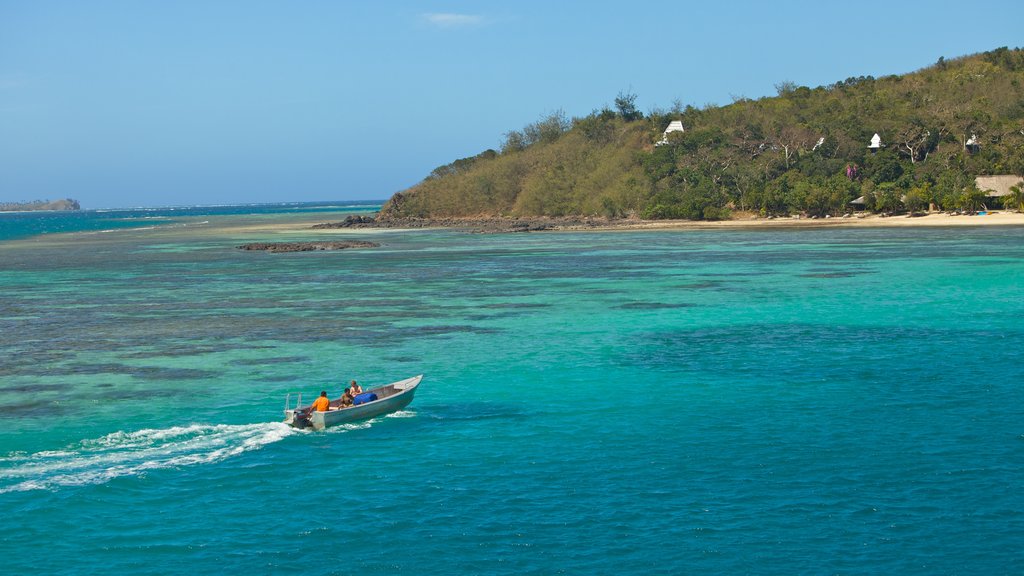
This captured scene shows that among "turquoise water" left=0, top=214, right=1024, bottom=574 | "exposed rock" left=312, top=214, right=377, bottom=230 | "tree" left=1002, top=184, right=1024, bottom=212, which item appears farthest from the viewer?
"exposed rock" left=312, top=214, right=377, bottom=230

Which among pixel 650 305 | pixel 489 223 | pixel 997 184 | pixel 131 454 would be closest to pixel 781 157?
pixel 997 184

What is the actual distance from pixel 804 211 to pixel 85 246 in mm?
76681

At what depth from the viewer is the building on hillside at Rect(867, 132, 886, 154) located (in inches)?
4553

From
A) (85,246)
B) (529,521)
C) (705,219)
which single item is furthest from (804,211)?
(529,521)

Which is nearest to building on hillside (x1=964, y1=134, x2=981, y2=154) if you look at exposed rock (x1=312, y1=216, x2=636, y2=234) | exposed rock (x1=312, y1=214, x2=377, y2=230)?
exposed rock (x1=312, y1=216, x2=636, y2=234)

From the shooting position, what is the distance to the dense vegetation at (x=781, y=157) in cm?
10694

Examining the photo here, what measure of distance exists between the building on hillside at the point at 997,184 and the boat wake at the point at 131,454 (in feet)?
311

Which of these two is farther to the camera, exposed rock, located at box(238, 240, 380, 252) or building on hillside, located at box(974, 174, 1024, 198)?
building on hillside, located at box(974, 174, 1024, 198)

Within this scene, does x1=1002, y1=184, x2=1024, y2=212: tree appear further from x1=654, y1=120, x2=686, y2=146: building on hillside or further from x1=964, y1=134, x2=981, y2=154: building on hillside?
x1=654, y1=120, x2=686, y2=146: building on hillside

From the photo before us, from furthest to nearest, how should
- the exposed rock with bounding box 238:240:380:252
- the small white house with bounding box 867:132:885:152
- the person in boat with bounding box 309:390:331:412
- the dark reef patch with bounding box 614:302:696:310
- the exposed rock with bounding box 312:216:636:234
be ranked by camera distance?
the exposed rock with bounding box 312:216:636:234 → the small white house with bounding box 867:132:885:152 → the exposed rock with bounding box 238:240:380:252 → the dark reef patch with bounding box 614:302:696:310 → the person in boat with bounding box 309:390:331:412

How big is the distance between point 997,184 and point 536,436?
3696 inches

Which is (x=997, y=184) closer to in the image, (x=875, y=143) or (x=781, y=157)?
(x=875, y=143)

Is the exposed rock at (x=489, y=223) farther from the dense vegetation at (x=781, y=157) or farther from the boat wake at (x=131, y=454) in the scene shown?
the boat wake at (x=131, y=454)

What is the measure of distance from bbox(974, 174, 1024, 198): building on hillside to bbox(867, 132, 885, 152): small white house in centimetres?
1539
